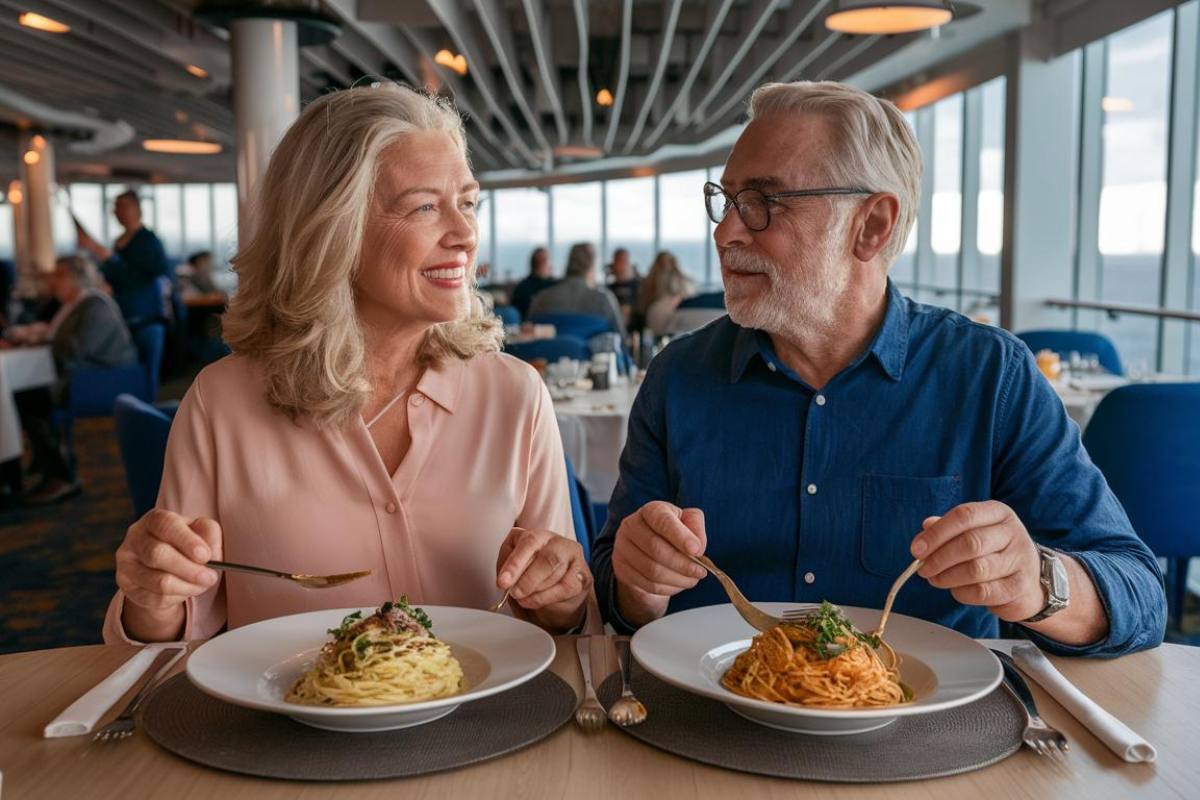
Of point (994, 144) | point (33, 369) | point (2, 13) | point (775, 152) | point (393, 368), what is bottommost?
point (33, 369)

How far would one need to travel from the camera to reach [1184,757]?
1072 millimetres

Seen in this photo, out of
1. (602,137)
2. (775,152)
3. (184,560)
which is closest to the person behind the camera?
(184,560)

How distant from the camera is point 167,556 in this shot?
1339mm

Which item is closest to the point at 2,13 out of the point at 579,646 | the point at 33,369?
the point at 33,369

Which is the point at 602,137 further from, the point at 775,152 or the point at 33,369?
the point at 775,152

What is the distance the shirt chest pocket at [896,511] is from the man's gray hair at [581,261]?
789 centimetres

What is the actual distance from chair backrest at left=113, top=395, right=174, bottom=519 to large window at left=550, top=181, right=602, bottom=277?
21189 mm

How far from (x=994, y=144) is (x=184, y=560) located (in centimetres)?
1039

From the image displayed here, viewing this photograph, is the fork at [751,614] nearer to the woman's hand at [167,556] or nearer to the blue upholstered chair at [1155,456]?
the woman's hand at [167,556]

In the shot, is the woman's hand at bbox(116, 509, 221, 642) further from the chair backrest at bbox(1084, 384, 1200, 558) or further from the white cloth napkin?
the chair backrest at bbox(1084, 384, 1200, 558)

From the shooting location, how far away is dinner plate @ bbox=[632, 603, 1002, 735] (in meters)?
1.06

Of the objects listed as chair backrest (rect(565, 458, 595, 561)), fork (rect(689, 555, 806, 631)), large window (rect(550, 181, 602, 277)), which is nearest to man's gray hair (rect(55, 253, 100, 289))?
chair backrest (rect(565, 458, 595, 561))

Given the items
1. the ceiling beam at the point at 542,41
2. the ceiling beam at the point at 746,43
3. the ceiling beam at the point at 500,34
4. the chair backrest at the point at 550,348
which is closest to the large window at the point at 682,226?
the ceiling beam at the point at 746,43

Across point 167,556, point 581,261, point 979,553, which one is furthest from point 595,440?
point 581,261
